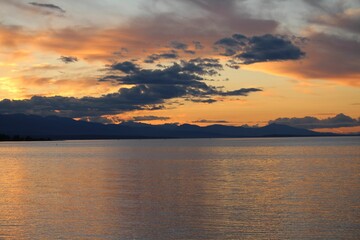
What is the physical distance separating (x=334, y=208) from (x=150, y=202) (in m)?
15.0

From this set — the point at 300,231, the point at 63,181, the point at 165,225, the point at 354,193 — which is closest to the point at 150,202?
the point at 165,225

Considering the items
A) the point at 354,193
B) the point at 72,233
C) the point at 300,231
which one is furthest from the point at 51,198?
the point at 354,193

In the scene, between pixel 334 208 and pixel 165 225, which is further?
pixel 334 208

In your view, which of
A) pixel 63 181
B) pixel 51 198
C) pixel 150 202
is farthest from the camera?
pixel 63 181

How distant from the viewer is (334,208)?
40.0 meters

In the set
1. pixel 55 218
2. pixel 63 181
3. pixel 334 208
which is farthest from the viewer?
pixel 63 181

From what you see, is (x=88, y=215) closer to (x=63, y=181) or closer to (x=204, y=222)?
(x=204, y=222)

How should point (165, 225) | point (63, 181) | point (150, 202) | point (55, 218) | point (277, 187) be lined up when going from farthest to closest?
point (63, 181)
point (277, 187)
point (150, 202)
point (55, 218)
point (165, 225)

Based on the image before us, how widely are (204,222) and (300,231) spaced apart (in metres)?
6.42

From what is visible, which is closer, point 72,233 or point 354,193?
point 72,233

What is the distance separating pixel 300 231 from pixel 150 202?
15.8m

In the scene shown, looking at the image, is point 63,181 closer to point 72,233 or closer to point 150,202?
point 150,202

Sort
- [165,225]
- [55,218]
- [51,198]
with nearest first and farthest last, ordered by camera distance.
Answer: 1. [165,225]
2. [55,218]
3. [51,198]

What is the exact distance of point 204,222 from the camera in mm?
34969
